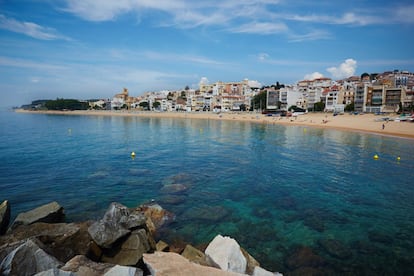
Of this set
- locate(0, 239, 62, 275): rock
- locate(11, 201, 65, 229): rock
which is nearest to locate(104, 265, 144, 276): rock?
locate(0, 239, 62, 275): rock

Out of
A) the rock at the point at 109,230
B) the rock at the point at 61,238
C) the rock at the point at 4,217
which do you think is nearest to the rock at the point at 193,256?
the rock at the point at 109,230

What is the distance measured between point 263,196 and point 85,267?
35.0 ft

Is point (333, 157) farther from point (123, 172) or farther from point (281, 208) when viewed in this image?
point (123, 172)

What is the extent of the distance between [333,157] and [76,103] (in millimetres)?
201271

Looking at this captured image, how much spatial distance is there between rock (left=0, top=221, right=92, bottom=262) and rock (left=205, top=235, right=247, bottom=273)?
3.57 meters

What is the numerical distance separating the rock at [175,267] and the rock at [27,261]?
214 centimetres

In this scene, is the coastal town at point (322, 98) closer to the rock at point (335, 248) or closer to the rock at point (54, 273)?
the rock at point (335, 248)

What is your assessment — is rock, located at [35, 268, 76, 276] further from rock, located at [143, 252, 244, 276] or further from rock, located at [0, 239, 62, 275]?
rock, located at [143, 252, 244, 276]

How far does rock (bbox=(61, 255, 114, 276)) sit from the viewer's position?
5.20m

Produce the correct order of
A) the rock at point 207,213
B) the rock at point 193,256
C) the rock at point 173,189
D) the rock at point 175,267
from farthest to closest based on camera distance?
the rock at point 173,189 < the rock at point 207,213 < the rock at point 193,256 < the rock at point 175,267

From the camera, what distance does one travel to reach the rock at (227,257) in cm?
609

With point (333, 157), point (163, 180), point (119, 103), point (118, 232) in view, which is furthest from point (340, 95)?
point (119, 103)

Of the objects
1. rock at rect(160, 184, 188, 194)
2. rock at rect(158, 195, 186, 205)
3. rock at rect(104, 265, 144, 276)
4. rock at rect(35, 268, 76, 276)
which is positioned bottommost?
rock at rect(158, 195, 186, 205)

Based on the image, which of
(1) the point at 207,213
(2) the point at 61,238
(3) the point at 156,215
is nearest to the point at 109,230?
(2) the point at 61,238
